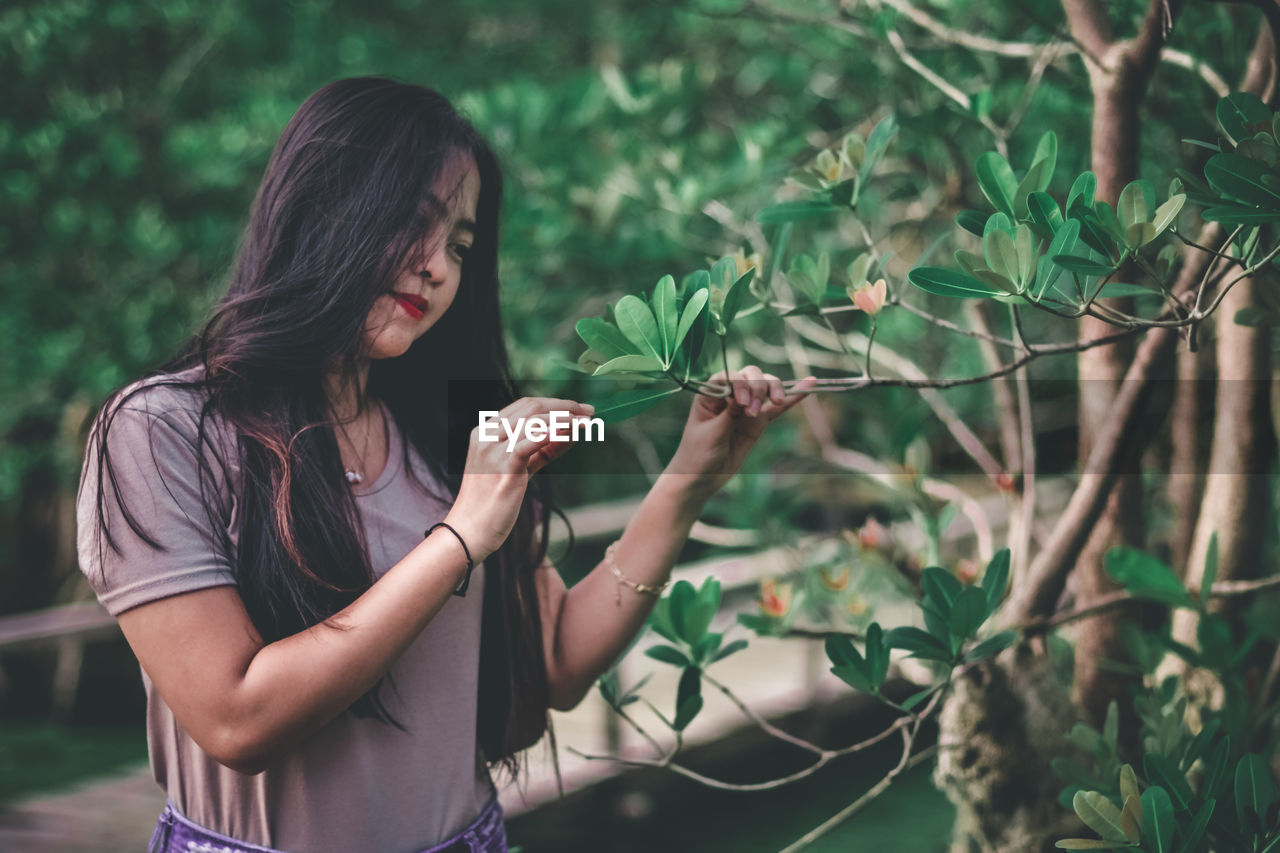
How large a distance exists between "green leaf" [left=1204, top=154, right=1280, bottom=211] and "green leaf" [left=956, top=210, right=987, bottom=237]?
217 mm

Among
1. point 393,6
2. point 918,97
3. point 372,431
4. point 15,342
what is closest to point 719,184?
point 918,97

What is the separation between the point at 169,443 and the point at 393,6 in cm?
534

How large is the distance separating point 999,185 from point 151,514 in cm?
89

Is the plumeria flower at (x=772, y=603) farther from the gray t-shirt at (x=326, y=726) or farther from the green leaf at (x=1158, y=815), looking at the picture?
the green leaf at (x=1158, y=815)

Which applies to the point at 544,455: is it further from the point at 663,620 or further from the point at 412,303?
the point at 663,620

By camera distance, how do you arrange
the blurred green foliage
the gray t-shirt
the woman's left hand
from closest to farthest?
the gray t-shirt
the woman's left hand
the blurred green foliage

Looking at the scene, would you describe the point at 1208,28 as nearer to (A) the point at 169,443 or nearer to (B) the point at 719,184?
(B) the point at 719,184

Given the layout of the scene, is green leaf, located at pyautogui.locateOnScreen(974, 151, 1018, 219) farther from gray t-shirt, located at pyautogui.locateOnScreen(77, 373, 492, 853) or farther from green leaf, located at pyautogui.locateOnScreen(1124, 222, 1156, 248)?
gray t-shirt, located at pyautogui.locateOnScreen(77, 373, 492, 853)

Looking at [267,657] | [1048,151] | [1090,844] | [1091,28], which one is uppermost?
[1091,28]

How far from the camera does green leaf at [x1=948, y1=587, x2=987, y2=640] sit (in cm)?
109

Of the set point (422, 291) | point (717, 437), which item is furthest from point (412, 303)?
point (717, 437)

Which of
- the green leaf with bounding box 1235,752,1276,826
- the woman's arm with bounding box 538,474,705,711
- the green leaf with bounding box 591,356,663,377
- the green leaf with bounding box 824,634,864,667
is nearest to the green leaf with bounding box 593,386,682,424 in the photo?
the green leaf with bounding box 591,356,663,377

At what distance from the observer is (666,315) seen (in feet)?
3.20

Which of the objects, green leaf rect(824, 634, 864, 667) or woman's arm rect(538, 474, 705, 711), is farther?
woman's arm rect(538, 474, 705, 711)
